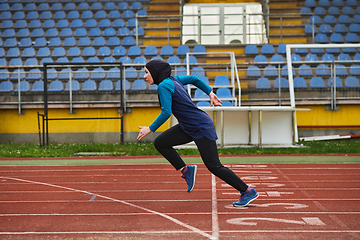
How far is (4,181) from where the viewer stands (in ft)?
21.1

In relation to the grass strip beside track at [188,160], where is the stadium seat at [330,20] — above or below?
above

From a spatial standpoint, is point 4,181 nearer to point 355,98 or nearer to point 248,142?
point 248,142

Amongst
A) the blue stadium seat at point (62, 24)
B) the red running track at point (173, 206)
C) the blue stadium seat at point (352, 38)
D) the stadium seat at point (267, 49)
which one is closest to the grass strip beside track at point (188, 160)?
the red running track at point (173, 206)

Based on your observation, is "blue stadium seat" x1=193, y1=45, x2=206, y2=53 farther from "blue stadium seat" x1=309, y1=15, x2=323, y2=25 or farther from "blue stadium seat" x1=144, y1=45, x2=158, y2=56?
"blue stadium seat" x1=309, y1=15, x2=323, y2=25

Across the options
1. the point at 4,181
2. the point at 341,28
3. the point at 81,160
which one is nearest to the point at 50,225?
the point at 4,181

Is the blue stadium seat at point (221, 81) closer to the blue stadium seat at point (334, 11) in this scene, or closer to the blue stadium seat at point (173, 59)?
the blue stadium seat at point (173, 59)

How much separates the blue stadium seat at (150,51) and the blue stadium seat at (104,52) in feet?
5.40

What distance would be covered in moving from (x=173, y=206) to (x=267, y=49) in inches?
492

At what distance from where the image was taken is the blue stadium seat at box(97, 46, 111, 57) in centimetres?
1558

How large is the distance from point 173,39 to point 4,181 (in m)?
12.2

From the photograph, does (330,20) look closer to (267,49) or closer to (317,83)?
(267,49)

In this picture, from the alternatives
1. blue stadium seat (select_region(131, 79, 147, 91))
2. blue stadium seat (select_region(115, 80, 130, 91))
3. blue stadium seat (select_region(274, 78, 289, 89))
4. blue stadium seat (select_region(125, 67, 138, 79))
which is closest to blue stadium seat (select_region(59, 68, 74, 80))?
blue stadium seat (select_region(115, 80, 130, 91))

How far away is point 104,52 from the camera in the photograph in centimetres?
1573

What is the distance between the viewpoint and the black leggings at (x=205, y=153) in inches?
159
